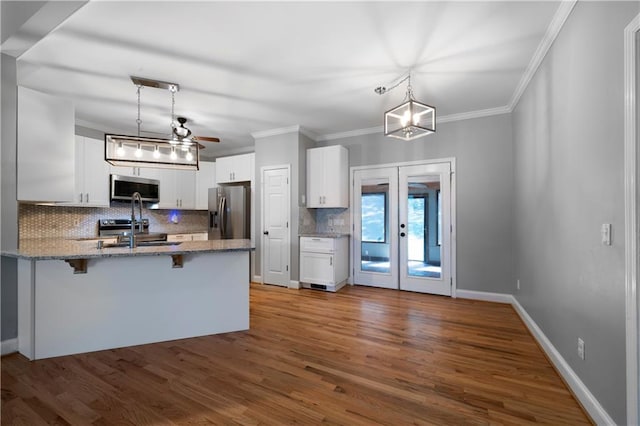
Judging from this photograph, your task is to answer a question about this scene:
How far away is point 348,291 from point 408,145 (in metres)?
2.59

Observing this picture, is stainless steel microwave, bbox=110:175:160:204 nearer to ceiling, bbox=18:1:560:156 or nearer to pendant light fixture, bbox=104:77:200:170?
ceiling, bbox=18:1:560:156

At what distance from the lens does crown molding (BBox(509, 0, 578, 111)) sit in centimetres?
192

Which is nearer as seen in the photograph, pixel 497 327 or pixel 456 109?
pixel 497 327

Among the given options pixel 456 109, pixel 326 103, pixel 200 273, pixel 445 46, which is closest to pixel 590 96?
pixel 445 46

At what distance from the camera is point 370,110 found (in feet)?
12.8

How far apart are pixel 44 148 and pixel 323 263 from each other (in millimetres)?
3602

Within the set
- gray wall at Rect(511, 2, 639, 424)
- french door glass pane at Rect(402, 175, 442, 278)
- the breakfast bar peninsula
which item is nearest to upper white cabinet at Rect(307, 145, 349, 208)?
french door glass pane at Rect(402, 175, 442, 278)

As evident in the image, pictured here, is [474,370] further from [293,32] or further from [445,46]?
[293,32]

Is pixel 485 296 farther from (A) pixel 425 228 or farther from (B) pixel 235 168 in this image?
(B) pixel 235 168

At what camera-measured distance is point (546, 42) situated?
229 cm

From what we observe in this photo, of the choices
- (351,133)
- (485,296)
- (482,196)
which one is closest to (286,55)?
(351,133)

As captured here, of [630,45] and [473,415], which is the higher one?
[630,45]

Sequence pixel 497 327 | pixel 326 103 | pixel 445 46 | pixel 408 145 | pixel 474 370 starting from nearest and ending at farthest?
pixel 474 370 < pixel 445 46 < pixel 497 327 < pixel 326 103 < pixel 408 145

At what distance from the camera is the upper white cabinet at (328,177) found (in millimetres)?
4629
